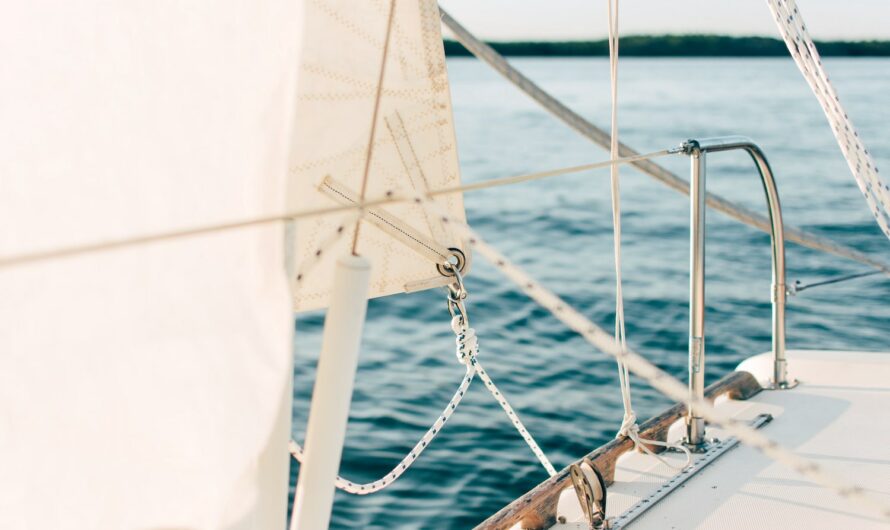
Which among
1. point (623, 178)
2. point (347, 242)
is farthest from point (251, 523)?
point (623, 178)

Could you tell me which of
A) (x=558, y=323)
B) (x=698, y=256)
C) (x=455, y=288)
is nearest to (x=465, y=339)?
(x=455, y=288)

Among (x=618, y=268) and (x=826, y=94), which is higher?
(x=826, y=94)

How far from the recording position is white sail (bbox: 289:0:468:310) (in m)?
1.59

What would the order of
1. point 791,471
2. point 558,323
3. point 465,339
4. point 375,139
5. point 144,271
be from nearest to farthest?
point 144,271 → point 375,139 → point 465,339 → point 791,471 → point 558,323

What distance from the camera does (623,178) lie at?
12.3 meters

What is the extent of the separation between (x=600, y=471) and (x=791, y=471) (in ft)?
1.52

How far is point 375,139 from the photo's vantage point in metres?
1.75

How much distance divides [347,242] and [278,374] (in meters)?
0.66

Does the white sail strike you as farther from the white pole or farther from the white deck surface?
the white deck surface

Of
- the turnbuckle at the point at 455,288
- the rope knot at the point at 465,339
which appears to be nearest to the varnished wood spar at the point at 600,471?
the rope knot at the point at 465,339

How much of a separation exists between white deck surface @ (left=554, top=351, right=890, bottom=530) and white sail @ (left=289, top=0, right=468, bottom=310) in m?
0.65

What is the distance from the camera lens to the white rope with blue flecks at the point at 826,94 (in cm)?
261

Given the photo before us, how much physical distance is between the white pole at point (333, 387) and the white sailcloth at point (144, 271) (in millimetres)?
37

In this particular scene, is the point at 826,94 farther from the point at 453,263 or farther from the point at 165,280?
the point at 165,280
